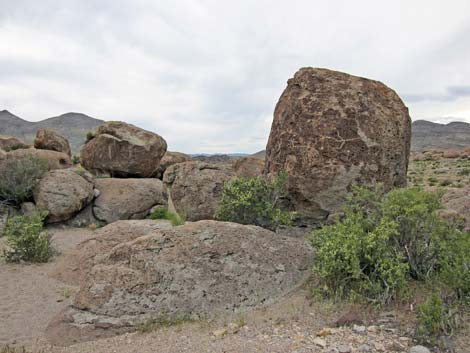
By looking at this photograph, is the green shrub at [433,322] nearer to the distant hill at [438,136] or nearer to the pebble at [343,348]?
the pebble at [343,348]

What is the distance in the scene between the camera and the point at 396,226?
15.5 ft

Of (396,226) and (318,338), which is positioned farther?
(396,226)

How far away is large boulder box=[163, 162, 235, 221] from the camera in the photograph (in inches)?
364

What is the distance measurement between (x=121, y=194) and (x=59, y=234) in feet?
8.05

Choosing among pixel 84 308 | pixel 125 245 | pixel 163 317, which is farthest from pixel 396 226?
pixel 84 308

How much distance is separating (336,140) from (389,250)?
2679 millimetres

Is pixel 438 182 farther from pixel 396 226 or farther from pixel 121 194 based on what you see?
pixel 396 226

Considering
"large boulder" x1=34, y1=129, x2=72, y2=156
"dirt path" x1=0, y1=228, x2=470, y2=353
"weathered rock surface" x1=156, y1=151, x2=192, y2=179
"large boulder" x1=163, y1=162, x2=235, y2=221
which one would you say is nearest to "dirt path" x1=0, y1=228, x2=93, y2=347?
"dirt path" x1=0, y1=228, x2=470, y2=353

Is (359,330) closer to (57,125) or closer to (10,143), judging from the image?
(10,143)

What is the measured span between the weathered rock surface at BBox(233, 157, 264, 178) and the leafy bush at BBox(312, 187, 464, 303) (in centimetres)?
1162

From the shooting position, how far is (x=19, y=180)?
1189cm

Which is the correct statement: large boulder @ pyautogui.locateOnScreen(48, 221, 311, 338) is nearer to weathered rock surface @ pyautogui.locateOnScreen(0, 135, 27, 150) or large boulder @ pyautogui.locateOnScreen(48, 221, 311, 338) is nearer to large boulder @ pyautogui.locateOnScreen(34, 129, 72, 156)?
large boulder @ pyautogui.locateOnScreen(34, 129, 72, 156)

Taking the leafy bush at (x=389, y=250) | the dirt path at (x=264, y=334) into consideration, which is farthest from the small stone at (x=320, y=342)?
the leafy bush at (x=389, y=250)

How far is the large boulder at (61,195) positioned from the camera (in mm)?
11305
